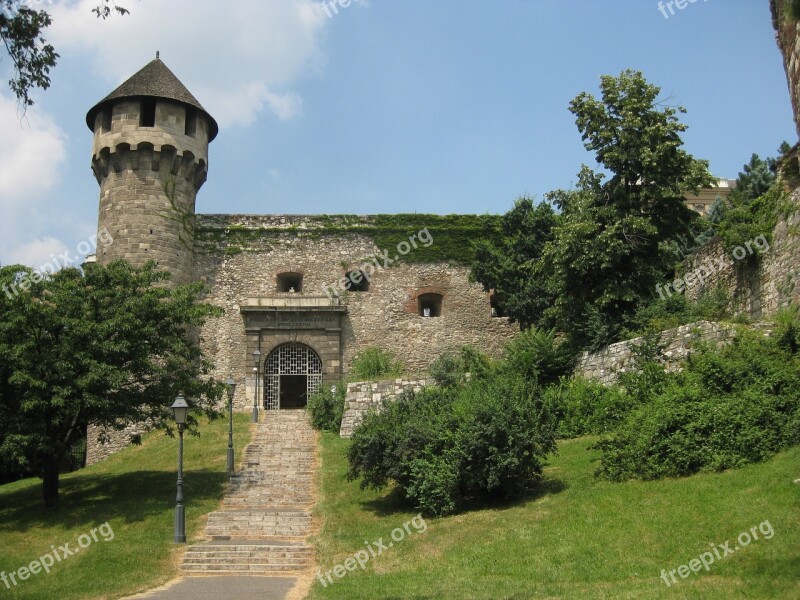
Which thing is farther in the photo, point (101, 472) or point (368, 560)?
point (101, 472)

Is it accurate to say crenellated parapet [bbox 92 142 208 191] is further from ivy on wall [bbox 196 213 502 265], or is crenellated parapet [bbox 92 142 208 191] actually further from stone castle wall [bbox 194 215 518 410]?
ivy on wall [bbox 196 213 502 265]

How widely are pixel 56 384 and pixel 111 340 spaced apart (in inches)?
53.9

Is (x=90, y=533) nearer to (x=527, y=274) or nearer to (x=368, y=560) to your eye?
(x=368, y=560)

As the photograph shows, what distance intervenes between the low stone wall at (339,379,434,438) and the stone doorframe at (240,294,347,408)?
3953 mm

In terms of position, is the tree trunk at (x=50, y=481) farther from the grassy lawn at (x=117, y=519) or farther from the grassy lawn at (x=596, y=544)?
the grassy lawn at (x=596, y=544)

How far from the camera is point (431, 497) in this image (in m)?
13.9

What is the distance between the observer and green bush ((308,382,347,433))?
2362 cm

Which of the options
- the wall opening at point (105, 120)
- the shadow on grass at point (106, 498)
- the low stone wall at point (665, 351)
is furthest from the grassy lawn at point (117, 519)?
the wall opening at point (105, 120)

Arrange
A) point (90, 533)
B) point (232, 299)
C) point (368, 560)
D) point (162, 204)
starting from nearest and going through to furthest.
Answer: point (368, 560)
point (90, 533)
point (162, 204)
point (232, 299)

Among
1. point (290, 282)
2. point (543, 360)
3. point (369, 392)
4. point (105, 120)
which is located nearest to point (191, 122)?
point (105, 120)

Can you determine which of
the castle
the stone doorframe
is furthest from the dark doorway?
the stone doorframe

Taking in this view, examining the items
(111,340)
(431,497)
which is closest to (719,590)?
(431,497)
